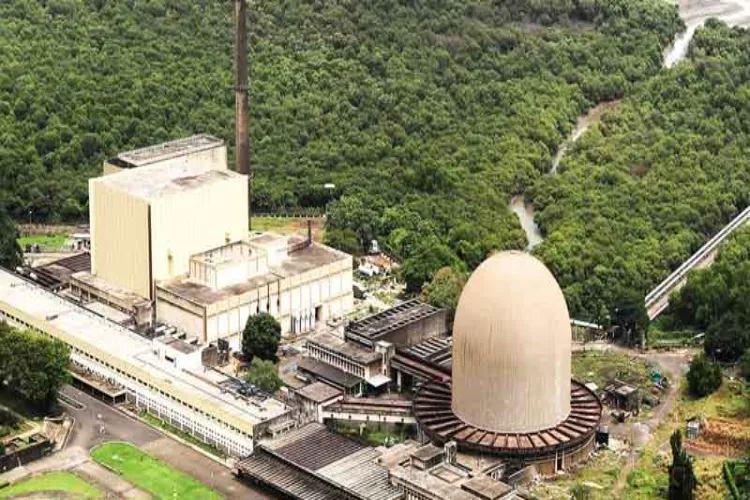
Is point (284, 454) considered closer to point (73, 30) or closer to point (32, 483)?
point (32, 483)

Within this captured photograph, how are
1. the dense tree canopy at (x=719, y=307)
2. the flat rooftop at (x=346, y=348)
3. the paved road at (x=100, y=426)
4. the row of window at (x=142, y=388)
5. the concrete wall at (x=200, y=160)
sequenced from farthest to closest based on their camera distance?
the concrete wall at (x=200, y=160), the dense tree canopy at (x=719, y=307), the flat rooftop at (x=346, y=348), the paved road at (x=100, y=426), the row of window at (x=142, y=388)

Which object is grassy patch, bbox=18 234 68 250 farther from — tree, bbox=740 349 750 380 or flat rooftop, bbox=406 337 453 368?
tree, bbox=740 349 750 380

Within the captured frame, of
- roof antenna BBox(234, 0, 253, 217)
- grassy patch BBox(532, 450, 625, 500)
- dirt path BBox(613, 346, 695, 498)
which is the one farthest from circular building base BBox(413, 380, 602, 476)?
roof antenna BBox(234, 0, 253, 217)

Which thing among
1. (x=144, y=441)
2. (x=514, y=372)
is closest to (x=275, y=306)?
(x=144, y=441)

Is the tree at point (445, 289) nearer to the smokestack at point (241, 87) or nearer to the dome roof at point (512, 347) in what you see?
the dome roof at point (512, 347)

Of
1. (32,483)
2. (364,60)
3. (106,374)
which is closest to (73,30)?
(364,60)

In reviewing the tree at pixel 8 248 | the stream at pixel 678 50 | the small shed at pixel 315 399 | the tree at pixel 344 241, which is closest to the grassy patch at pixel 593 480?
the small shed at pixel 315 399

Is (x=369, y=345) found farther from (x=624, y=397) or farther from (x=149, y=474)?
(x=149, y=474)

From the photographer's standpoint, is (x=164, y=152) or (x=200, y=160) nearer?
(x=200, y=160)
